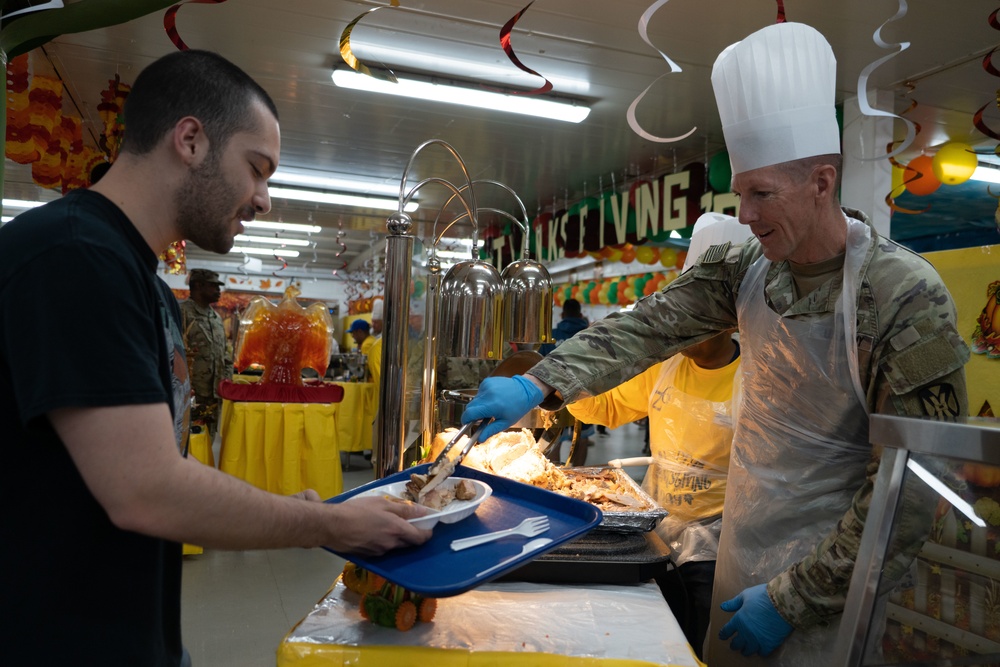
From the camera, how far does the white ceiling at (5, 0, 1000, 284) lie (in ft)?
13.7

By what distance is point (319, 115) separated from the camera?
6434 mm

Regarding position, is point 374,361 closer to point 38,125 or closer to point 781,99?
point 38,125

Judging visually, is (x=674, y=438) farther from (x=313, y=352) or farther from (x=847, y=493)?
(x=313, y=352)

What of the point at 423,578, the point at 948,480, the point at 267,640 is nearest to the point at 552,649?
the point at 423,578

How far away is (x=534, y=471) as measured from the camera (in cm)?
212

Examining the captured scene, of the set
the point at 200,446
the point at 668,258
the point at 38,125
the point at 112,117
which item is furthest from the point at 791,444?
the point at 668,258

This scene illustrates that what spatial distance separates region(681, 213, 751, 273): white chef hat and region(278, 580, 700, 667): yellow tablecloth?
1313 mm

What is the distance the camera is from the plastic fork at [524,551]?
1195mm

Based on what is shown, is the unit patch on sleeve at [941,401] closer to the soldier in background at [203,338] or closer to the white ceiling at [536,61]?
the white ceiling at [536,61]

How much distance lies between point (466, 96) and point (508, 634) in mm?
4715

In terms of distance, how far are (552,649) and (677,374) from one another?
4.46 feet

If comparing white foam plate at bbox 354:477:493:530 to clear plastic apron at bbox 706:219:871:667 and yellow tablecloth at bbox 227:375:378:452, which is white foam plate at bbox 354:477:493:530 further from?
yellow tablecloth at bbox 227:375:378:452

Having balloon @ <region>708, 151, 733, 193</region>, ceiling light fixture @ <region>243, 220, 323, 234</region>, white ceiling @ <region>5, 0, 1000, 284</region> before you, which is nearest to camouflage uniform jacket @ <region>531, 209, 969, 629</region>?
white ceiling @ <region>5, 0, 1000, 284</region>

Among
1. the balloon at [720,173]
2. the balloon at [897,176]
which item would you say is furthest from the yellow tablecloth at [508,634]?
the balloon at [720,173]
